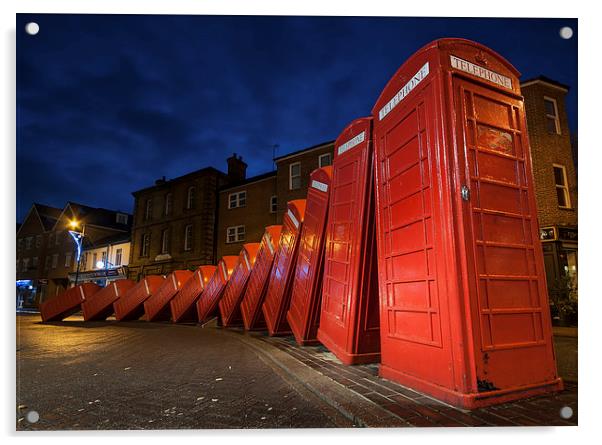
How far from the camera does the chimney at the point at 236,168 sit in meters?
20.6

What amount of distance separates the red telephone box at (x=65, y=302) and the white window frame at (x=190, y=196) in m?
9.80

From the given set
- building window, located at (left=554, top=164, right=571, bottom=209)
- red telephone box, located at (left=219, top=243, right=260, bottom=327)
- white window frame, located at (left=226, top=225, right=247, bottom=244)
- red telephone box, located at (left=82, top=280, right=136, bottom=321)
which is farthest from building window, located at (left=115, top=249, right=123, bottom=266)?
building window, located at (left=554, top=164, right=571, bottom=209)

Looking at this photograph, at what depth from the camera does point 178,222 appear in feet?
68.2

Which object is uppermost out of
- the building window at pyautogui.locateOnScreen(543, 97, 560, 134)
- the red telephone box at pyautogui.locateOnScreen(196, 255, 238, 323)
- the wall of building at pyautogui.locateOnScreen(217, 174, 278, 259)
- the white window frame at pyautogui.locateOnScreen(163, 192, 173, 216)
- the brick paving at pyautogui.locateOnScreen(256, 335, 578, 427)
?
the white window frame at pyautogui.locateOnScreen(163, 192, 173, 216)

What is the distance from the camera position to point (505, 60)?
3104 millimetres

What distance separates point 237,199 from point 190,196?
3602 mm

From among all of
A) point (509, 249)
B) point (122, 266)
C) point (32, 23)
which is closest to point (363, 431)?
point (509, 249)

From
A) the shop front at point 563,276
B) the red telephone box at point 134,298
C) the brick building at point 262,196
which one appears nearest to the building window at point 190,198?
the brick building at point 262,196

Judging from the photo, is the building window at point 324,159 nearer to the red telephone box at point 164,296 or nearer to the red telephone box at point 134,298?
the red telephone box at point 164,296

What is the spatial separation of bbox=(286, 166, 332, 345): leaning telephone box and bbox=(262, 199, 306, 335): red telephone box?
0.53 feet

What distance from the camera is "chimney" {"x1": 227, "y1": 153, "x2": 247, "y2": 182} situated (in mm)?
20641

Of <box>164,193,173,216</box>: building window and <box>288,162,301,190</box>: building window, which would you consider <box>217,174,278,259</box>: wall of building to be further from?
<box>164,193,173,216</box>: building window

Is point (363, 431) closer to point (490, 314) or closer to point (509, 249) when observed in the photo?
point (490, 314)

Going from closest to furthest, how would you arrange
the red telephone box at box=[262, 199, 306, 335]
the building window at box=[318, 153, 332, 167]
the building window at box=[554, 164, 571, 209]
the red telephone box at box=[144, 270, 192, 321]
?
the building window at box=[554, 164, 571, 209] < the red telephone box at box=[262, 199, 306, 335] < the red telephone box at box=[144, 270, 192, 321] < the building window at box=[318, 153, 332, 167]
